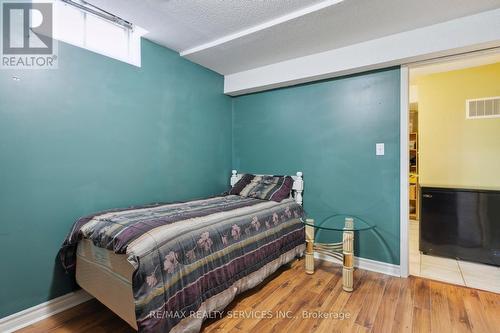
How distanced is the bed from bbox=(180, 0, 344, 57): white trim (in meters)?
1.67

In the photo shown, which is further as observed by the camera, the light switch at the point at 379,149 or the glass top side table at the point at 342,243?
the light switch at the point at 379,149

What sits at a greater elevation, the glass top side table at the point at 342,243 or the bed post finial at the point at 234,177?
the bed post finial at the point at 234,177

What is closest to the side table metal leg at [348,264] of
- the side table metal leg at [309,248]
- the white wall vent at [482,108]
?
the side table metal leg at [309,248]

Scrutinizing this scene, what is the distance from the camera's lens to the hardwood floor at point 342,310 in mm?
1619

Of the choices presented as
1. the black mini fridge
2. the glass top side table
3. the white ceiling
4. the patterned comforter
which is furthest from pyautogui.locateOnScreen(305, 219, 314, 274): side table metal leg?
the white ceiling

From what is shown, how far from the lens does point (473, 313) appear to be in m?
1.76

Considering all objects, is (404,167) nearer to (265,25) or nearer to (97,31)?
(265,25)

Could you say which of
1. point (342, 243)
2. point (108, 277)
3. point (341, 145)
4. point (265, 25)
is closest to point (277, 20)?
point (265, 25)

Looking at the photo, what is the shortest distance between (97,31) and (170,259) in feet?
6.81

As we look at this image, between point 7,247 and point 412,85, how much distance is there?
5.54 metres

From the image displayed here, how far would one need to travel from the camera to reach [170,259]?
140cm

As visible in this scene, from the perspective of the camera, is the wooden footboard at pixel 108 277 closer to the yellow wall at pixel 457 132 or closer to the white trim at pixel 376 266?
the white trim at pixel 376 266

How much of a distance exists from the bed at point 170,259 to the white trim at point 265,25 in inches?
65.8

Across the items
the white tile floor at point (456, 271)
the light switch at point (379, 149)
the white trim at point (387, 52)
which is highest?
the white trim at point (387, 52)
